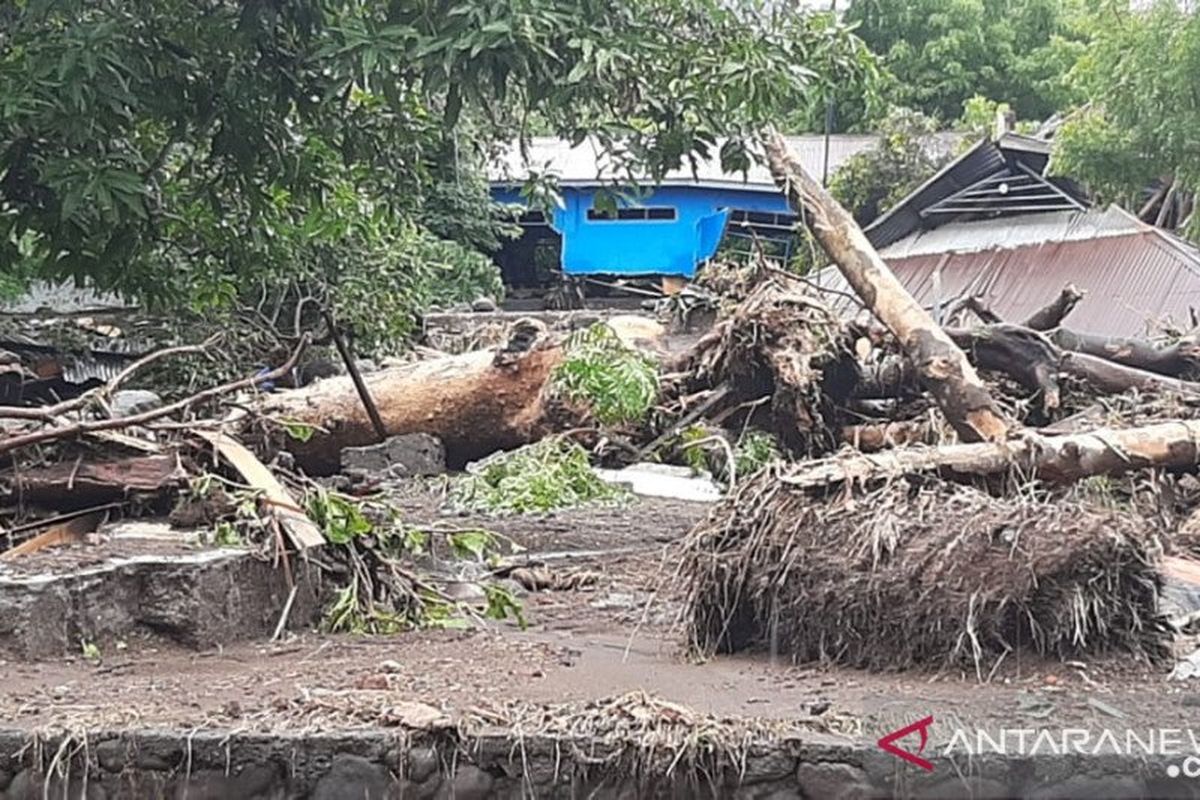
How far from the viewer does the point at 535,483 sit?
33.5 feet

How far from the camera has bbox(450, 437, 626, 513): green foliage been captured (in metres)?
10.0

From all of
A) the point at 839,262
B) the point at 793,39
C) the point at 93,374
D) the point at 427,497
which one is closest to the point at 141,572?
the point at 793,39

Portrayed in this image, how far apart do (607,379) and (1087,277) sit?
682cm

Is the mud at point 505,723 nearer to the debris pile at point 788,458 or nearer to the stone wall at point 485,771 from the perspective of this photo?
the stone wall at point 485,771

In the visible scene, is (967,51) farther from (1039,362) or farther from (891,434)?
(891,434)

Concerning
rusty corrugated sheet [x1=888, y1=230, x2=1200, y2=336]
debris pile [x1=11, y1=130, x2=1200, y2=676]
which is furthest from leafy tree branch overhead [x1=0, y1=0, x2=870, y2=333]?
rusty corrugated sheet [x1=888, y1=230, x2=1200, y2=336]

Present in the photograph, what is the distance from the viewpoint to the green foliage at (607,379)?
1118 centimetres

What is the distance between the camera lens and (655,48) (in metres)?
5.86

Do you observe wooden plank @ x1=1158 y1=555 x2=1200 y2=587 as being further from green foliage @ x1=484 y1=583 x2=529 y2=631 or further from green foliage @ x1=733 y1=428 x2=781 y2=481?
green foliage @ x1=733 y1=428 x2=781 y2=481

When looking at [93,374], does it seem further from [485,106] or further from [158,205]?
[485,106]

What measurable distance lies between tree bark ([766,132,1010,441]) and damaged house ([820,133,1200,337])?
370 cm

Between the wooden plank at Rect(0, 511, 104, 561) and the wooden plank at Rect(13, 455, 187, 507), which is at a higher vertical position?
the wooden plank at Rect(13, 455, 187, 507)

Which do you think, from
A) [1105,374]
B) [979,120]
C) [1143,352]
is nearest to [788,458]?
[1105,374]

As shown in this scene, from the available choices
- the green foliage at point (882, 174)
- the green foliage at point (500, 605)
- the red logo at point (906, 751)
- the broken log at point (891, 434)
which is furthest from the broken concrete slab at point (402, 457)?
the green foliage at point (882, 174)
